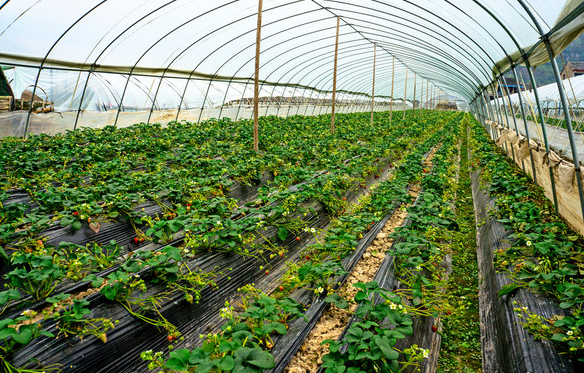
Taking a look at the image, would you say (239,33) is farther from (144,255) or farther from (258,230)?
(144,255)

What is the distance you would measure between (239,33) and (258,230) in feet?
33.2

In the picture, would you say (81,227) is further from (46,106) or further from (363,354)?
(46,106)

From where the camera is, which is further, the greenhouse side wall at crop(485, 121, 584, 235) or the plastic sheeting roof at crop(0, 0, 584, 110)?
the plastic sheeting roof at crop(0, 0, 584, 110)

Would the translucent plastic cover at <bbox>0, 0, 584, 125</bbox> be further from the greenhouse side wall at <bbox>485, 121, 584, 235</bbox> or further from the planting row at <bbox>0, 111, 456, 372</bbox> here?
the planting row at <bbox>0, 111, 456, 372</bbox>

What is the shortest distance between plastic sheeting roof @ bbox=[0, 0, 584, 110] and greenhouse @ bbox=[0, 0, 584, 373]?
0.08m

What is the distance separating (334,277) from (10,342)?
247 centimetres

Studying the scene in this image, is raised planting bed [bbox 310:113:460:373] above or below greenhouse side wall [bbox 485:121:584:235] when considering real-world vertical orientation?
below

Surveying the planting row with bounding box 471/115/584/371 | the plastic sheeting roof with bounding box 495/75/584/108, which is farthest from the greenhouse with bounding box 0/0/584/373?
the plastic sheeting roof with bounding box 495/75/584/108

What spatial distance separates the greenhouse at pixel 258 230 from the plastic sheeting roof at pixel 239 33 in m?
0.08

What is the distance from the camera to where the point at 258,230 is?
4098 millimetres

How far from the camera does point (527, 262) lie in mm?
3168

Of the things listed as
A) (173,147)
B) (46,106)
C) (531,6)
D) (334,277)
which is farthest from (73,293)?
(46,106)

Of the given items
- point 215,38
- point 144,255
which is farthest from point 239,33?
point 144,255

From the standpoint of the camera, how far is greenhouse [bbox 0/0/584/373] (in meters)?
2.31
